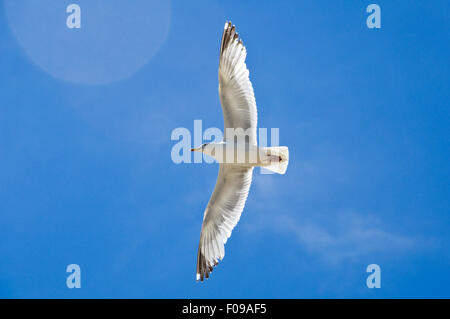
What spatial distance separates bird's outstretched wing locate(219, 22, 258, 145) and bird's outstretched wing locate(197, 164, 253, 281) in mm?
605

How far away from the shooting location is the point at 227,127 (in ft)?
22.8

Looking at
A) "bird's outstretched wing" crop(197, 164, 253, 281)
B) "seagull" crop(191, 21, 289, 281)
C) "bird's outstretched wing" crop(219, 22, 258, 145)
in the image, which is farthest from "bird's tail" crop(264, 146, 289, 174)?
"bird's outstretched wing" crop(197, 164, 253, 281)

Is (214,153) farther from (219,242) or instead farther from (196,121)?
(219,242)

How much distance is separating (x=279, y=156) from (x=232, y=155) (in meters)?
0.67

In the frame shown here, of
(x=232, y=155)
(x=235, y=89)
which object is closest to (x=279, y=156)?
(x=232, y=155)

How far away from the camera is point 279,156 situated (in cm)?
687

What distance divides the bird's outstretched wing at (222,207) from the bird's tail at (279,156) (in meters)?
0.49

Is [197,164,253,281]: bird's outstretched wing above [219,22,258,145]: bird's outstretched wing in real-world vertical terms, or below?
below

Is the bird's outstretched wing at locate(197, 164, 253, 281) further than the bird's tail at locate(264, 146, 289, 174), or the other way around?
the bird's outstretched wing at locate(197, 164, 253, 281)

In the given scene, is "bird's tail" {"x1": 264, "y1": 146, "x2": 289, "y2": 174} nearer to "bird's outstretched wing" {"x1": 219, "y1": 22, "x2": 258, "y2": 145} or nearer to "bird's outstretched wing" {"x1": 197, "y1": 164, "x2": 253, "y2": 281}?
"bird's outstretched wing" {"x1": 219, "y1": 22, "x2": 258, "y2": 145}

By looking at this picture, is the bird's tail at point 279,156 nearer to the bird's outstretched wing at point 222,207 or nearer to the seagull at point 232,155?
the seagull at point 232,155

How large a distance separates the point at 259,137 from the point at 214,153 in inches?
27.1

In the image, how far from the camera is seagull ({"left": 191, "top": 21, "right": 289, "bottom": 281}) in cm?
682

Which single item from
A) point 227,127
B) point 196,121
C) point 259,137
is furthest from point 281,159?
point 196,121
